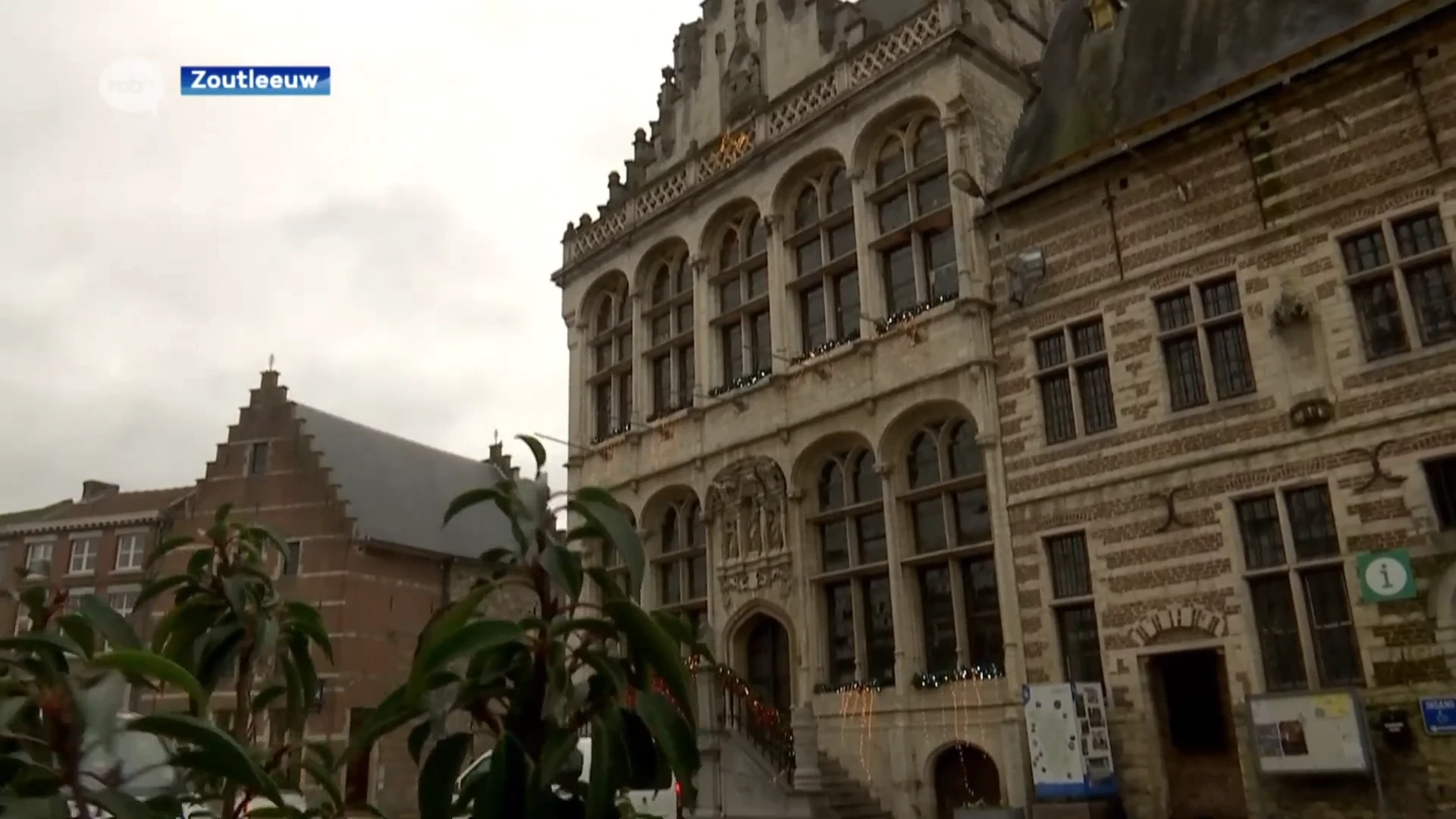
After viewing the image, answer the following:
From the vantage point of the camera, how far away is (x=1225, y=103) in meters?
12.4

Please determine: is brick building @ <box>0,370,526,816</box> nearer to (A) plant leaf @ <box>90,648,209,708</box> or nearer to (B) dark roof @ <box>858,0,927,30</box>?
(B) dark roof @ <box>858,0,927,30</box>

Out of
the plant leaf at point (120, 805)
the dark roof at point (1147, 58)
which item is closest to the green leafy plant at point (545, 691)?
the plant leaf at point (120, 805)

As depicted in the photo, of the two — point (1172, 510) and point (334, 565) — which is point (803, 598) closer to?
point (1172, 510)

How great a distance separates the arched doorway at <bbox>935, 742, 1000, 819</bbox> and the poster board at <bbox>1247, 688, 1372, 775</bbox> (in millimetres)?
3675

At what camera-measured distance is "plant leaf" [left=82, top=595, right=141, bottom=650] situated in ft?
6.59

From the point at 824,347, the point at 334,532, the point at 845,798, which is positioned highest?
the point at 824,347

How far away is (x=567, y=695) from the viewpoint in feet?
7.40

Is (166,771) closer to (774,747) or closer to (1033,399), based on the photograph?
(1033,399)

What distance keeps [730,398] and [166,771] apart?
16.3m

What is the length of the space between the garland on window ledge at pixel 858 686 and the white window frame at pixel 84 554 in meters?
29.5

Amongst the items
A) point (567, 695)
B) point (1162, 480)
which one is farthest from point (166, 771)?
point (1162, 480)

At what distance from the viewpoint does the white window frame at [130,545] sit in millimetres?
34031

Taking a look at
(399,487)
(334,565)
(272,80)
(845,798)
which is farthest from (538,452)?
(399,487)

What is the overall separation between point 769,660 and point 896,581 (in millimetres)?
3536
